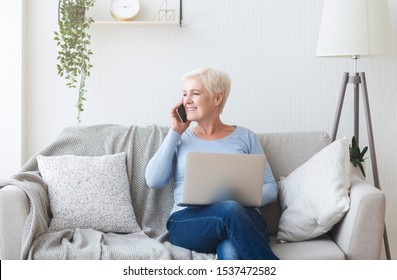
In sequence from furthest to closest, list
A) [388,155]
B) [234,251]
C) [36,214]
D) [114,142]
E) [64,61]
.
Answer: [388,155] → [64,61] → [114,142] → [36,214] → [234,251]

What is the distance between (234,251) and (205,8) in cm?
163

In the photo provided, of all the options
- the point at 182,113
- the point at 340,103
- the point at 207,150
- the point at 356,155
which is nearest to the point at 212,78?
the point at 182,113

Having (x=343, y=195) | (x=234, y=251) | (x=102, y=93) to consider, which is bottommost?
(x=234, y=251)

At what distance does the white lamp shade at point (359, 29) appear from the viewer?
11.5 feet

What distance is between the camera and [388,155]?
4.02 m

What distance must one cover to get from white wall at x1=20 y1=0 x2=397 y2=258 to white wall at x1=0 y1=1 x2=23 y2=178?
76 mm

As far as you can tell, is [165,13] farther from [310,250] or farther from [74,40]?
[310,250]

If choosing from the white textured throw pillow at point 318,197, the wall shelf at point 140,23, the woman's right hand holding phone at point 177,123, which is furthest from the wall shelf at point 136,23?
the white textured throw pillow at point 318,197

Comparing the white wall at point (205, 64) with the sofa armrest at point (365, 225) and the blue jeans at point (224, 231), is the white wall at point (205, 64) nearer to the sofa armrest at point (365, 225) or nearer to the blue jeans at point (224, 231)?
the blue jeans at point (224, 231)

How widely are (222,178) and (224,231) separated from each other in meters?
0.21

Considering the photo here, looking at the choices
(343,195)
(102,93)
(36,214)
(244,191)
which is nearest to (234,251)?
(244,191)

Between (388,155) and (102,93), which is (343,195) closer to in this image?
(388,155)

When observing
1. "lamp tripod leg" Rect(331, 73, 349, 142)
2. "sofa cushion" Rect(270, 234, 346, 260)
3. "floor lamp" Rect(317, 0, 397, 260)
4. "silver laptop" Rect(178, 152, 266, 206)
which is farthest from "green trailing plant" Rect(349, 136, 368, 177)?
"silver laptop" Rect(178, 152, 266, 206)

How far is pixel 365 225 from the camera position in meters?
2.90
